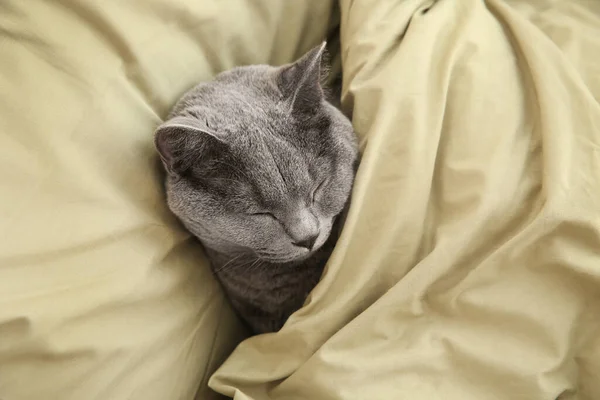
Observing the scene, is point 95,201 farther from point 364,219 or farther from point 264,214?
point 364,219

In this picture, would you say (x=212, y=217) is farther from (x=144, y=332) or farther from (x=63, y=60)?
(x=63, y=60)

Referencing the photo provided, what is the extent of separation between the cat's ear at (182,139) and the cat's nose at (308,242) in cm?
22

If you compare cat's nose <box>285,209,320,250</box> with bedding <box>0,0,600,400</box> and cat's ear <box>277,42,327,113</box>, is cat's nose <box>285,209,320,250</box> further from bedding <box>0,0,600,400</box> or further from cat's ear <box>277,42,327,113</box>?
cat's ear <box>277,42,327,113</box>

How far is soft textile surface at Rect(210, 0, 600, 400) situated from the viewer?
744mm

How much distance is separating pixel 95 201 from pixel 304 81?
1.32 ft

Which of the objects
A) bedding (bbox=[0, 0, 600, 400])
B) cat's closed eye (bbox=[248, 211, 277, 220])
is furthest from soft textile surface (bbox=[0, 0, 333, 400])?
cat's closed eye (bbox=[248, 211, 277, 220])

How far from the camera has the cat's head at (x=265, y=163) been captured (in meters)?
0.80

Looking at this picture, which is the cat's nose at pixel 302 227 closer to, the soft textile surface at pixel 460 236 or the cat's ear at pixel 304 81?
the soft textile surface at pixel 460 236

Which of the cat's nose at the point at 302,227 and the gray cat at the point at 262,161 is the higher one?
the gray cat at the point at 262,161

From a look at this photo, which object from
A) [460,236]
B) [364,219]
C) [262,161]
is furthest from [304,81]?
[460,236]

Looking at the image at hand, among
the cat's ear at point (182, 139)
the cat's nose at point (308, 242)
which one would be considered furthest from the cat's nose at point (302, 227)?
the cat's ear at point (182, 139)

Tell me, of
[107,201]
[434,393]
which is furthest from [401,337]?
[107,201]

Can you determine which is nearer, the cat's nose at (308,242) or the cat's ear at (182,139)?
the cat's ear at (182,139)

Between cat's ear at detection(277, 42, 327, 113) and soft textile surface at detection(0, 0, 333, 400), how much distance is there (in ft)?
0.59
